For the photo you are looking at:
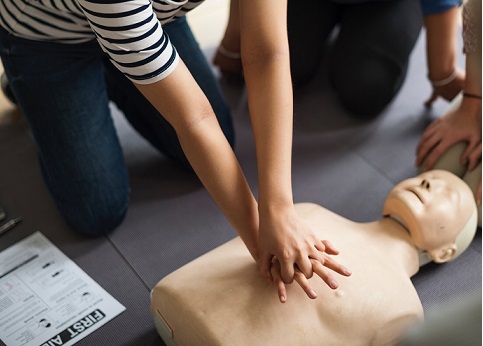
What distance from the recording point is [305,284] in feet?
3.59

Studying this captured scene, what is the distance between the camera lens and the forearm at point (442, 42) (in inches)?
69.9

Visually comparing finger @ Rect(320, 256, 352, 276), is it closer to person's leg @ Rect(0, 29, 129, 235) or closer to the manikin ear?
the manikin ear

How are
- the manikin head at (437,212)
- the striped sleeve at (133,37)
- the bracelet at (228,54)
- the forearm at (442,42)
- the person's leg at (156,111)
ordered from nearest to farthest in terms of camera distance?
1. the striped sleeve at (133,37)
2. the manikin head at (437,212)
3. the person's leg at (156,111)
4. the forearm at (442,42)
5. the bracelet at (228,54)

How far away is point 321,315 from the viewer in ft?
3.76

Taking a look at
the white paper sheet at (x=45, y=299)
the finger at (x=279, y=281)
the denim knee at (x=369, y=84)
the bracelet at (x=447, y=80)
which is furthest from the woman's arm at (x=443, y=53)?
the white paper sheet at (x=45, y=299)

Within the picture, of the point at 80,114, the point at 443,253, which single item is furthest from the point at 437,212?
the point at 80,114

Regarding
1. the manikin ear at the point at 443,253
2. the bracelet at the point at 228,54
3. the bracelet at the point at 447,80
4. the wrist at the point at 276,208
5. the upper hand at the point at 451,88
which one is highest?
the bracelet at the point at 228,54

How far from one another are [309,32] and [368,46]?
0.61 ft

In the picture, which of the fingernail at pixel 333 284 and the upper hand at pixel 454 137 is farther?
the upper hand at pixel 454 137

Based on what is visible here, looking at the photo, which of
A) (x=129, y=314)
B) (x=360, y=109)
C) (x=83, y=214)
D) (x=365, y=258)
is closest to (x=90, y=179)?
(x=83, y=214)

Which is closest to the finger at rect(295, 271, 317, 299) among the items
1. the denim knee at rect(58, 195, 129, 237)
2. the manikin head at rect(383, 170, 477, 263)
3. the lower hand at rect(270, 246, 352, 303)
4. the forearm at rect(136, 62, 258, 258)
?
the lower hand at rect(270, 246, 352, 303)

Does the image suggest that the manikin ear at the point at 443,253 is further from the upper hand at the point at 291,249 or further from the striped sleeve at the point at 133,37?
the striped sleeve at the point at 133,37

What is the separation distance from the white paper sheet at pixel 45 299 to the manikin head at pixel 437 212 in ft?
2.27

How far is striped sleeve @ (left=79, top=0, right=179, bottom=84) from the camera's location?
102 cm
